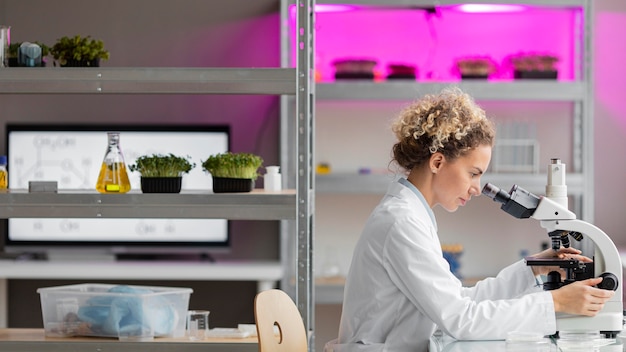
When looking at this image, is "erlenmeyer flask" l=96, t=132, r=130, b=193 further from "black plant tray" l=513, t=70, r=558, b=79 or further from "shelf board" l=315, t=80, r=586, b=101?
"black plant tray" l=513, t=70, r=558, b=79

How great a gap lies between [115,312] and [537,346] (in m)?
1.54

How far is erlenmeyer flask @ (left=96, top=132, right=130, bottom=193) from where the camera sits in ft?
10.7

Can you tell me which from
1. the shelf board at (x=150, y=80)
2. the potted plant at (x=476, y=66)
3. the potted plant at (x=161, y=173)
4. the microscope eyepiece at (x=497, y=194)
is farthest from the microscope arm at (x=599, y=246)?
the potted plant at (x=476, y=66)

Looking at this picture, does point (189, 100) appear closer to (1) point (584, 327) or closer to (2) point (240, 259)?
(2) point (240, 259)

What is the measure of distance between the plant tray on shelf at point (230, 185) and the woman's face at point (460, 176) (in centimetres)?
82

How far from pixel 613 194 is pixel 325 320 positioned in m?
1.76

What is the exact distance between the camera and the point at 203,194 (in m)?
3.19

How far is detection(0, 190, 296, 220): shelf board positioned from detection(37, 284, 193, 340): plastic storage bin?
0.26m

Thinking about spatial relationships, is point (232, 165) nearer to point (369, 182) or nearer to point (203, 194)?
point (203, 194)

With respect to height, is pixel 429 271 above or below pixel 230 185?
below

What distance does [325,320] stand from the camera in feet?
17.7

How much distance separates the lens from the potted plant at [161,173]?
322 centimetres

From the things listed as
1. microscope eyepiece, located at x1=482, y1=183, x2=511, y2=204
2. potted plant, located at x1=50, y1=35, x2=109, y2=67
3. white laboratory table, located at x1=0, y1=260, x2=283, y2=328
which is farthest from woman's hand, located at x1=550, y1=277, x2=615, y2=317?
white laboratory table, located at x1=0, y1=260, x2=283, y2=328

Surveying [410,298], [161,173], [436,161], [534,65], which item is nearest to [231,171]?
[161,173]
